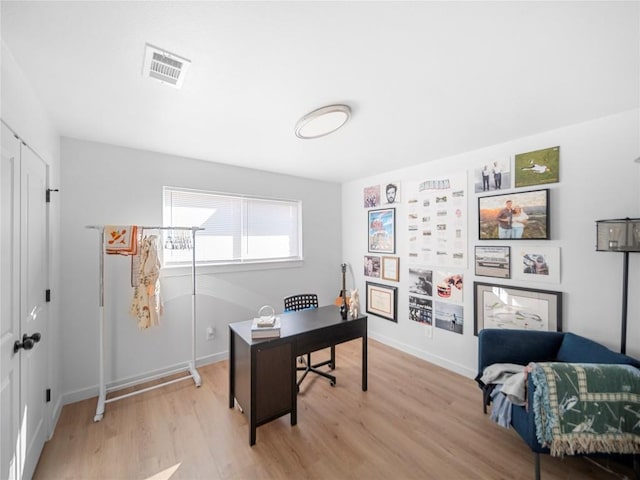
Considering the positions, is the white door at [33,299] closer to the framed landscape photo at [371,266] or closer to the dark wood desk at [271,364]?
the dark wood desk at [271,364]

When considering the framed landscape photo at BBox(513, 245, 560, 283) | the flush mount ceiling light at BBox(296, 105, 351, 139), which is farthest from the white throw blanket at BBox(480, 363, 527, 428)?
the flush mount ceiling light at BBox(296, 105, 351, 139)

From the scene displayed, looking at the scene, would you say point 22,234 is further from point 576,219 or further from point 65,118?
point 576,219

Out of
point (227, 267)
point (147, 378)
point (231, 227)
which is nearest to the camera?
point (147, 378)

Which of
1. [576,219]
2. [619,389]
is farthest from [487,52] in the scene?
[619,389]

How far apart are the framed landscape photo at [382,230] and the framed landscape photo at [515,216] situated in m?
1.09

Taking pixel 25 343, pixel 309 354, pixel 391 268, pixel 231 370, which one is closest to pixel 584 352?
pixel 391 268

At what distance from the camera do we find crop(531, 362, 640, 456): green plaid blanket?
1438 millimetres

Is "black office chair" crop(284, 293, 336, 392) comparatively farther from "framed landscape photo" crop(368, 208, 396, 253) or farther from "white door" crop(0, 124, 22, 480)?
"white door" crop(0, 124, 22, 480)

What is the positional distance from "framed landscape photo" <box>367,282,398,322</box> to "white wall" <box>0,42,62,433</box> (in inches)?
136

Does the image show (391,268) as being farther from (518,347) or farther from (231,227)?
(231,227)

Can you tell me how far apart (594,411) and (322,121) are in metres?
2.45

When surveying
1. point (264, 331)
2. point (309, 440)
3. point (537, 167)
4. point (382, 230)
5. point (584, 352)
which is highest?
point (537, 167)

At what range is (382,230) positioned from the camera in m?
3.76

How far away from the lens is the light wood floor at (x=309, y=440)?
1.70 meters
